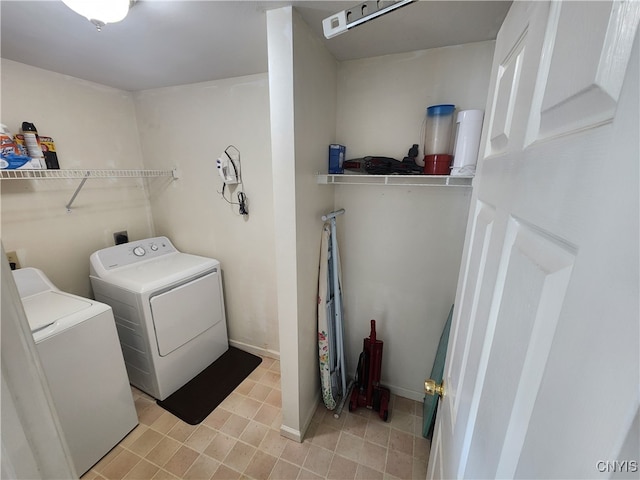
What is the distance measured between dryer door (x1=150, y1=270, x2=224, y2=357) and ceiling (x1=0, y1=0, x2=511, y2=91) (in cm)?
155

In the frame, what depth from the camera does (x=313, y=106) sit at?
4.50 feet

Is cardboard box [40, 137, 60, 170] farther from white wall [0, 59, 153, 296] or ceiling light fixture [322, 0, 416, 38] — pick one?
ceiling light fixture [322, 0, 416, 38]

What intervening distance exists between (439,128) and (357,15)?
2.71ft

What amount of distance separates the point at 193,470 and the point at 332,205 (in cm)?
185

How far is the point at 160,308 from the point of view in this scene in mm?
1789

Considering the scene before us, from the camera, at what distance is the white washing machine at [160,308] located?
178 centimetres

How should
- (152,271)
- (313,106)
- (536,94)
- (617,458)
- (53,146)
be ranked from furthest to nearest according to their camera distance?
1. (152,271)
2. (53,146)
3. (313,106)
4. (536,94)
5. (617,458)

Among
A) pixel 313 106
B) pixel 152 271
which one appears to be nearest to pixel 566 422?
pixel 313 106

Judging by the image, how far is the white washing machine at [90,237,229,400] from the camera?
1.78 m

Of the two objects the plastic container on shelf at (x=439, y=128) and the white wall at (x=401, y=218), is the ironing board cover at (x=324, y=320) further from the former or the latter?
the plastic container on shelf at (x=439, y=128)

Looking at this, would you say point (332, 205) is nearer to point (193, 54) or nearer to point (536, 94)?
point (193, 54)

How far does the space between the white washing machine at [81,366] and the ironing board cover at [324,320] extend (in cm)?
130

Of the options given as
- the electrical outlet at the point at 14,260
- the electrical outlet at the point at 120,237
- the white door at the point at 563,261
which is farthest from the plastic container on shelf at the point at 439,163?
the electrical outlet at the point at 14,260

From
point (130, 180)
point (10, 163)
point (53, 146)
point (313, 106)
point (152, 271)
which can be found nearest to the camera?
point (313, 106)
